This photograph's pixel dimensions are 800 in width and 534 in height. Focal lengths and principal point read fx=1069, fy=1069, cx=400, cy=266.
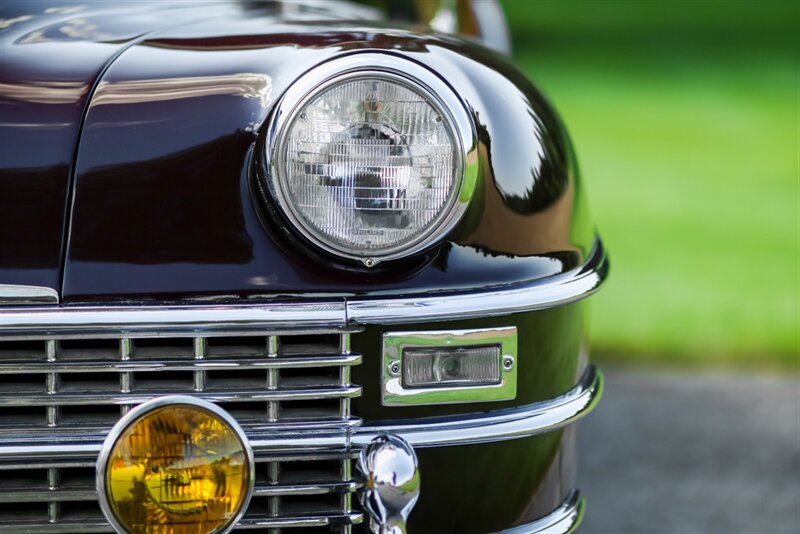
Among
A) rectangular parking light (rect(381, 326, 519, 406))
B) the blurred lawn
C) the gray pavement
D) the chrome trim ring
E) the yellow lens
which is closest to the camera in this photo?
the yellow lens

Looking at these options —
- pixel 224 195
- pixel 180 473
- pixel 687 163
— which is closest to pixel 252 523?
pixel 180 473

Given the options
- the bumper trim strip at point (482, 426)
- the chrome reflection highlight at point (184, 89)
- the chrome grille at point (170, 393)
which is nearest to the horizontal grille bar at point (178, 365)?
the chrome grille at point (170, 393)

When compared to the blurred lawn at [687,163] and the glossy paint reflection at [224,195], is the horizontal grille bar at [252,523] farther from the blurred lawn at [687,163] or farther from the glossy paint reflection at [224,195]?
the blurred lawn at [687,163]

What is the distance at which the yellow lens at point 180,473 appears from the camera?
1.43 meters

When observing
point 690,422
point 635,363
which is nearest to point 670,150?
point 635,363

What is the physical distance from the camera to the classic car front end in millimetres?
1464

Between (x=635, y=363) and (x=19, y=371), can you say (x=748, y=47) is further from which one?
(x=19, y=371)

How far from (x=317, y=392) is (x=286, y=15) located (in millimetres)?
1051

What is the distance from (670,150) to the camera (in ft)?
33.3

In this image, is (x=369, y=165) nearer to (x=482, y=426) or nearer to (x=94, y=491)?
(x=482, y=426)

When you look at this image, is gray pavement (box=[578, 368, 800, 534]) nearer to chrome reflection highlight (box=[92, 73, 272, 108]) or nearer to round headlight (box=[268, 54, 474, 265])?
round headlight (box=[268, 54, 474, 265])

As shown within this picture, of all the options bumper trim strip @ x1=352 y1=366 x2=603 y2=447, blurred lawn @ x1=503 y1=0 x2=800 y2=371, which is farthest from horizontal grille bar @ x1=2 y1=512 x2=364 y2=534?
blurred lawn @ x1=503 y1=0 x2=800 y2=371

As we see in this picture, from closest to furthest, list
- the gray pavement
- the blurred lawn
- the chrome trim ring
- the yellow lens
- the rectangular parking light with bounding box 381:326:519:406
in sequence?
the yellow lens, the rectangular parking light with bounding box 381:326:519:406, the chrome trim ring, the gray pavement, the blurred lawn

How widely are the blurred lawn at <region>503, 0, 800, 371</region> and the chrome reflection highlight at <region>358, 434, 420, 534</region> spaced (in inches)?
61.8
